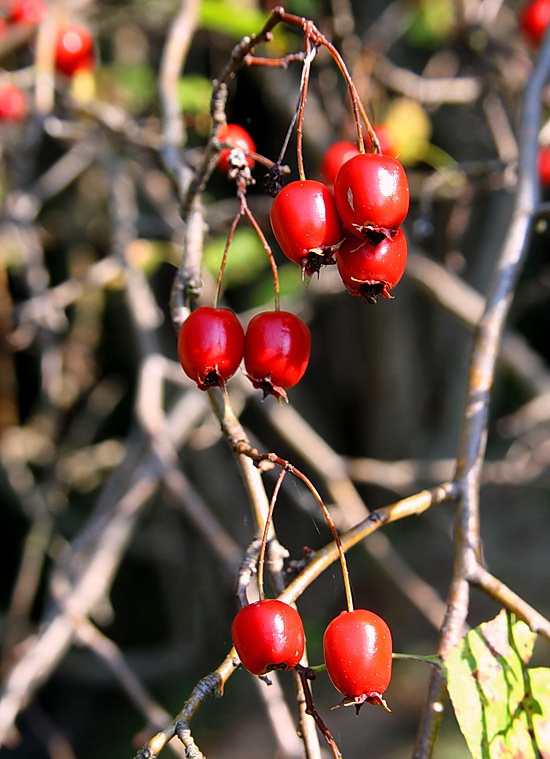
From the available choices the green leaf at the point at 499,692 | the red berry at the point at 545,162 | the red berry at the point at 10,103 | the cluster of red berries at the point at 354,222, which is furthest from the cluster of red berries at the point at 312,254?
the red berry at the point at 10,103

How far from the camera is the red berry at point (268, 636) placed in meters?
0.82

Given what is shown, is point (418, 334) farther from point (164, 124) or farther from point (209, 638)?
point (164, 124)

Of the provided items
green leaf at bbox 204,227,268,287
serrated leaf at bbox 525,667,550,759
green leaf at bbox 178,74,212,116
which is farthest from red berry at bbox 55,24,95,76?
serrated leaf at bbox 525,667,550,759

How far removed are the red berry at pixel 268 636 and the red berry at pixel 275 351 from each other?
10.9 inches

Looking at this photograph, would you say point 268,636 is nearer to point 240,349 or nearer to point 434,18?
point 240,349

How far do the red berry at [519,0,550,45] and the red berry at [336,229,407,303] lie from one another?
1.76m

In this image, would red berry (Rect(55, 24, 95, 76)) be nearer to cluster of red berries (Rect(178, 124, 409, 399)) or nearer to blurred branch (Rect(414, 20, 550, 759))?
blurred branch (Rect(414, 20, 550, 759))

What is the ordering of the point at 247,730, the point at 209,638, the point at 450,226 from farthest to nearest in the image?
the point at 209,638, the point at 247,730, the point at 450,226

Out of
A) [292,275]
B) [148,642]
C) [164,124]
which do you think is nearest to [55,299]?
[292,275]

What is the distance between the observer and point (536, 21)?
232 cm

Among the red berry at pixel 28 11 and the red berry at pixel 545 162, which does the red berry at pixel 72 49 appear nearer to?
the red berry at pixel 28 11

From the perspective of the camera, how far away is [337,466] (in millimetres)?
2332

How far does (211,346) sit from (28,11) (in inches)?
73.4

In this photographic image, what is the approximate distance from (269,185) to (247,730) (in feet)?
9.54
